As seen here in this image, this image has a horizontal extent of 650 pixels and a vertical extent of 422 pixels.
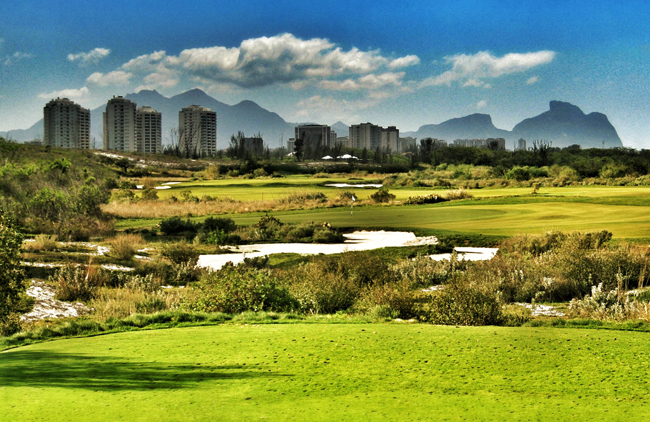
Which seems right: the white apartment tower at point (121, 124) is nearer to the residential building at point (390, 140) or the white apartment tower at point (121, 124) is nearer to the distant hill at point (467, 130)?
the residential building at point (390, 140)

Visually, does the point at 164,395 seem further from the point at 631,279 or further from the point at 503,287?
the point at 631,279

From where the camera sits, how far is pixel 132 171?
4100 cm

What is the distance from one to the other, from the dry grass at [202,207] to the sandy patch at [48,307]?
15809mm

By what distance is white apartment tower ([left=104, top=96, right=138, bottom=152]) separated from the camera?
1801 inches

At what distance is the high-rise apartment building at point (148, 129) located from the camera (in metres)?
45.9

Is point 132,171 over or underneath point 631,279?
over

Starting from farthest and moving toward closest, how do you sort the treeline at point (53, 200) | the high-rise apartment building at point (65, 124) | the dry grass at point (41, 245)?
1. the high-rise apartment building at point (65, 124)
2. the treeline at point (53, 200)
3. the dry grass at point (41, 245)

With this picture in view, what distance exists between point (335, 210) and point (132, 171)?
→ 19.0 meters

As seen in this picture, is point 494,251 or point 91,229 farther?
point 91,229

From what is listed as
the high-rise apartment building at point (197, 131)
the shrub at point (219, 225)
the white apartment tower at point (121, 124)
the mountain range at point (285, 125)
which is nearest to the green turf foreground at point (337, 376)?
the shrub at point (219, 225)

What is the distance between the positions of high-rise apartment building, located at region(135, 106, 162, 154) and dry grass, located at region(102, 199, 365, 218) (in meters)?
17.0

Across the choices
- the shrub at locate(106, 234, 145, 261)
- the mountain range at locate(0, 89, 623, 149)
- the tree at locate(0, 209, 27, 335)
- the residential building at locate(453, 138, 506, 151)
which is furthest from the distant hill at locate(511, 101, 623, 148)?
the tree at locate(0, 209, 27, 335)

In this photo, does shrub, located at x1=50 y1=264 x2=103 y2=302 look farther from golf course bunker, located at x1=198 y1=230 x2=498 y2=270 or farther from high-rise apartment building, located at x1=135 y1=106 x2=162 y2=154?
high-rise apartment building, located at x1=135 y1=106 x2=162 y2=154

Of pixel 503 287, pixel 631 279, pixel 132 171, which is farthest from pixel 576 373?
pixel 132 171
